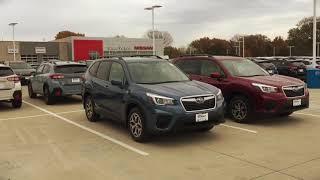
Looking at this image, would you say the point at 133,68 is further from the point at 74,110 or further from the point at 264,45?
the point at 264,45

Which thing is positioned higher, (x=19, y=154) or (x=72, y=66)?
(x=72, y=66)

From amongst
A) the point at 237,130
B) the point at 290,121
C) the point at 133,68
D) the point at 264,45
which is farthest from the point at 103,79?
the point at 264,45

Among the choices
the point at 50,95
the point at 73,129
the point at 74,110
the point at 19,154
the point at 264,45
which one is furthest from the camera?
the point at 264,45

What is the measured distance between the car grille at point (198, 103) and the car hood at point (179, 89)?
99mm

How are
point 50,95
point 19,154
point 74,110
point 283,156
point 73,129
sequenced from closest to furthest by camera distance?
point 283,156 → point 19,154 → point 73,129 → point 74,110 → point 50,95

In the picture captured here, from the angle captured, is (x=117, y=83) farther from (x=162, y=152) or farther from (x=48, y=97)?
(x=48, y=97)

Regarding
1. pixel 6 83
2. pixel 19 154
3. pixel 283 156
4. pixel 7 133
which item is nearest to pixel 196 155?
pixel 283 156

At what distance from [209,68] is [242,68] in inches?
33.8

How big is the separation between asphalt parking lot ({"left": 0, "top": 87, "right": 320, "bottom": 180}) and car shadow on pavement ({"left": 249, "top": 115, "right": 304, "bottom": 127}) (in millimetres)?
22

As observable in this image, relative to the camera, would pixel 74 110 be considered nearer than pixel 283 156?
No

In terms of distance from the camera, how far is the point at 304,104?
10.3 m

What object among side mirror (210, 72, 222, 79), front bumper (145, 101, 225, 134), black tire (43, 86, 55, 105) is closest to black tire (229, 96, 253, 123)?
side mirror (210, 72, 222, 79)

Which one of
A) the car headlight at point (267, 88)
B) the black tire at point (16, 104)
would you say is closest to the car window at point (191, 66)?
the car headlight at point (267, 88)

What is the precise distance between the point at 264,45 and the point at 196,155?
114 meters
